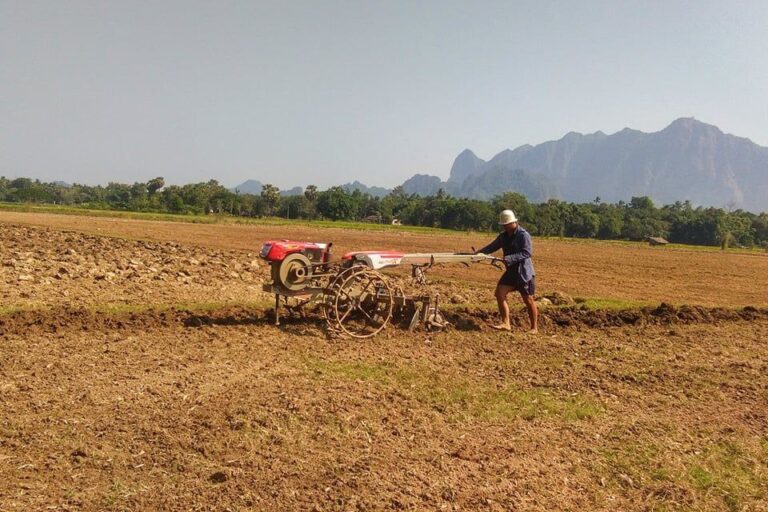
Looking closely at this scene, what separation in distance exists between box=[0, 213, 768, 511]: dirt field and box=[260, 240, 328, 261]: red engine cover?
1.17m

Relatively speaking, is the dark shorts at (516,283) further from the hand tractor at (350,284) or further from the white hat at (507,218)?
the white hat at (507,218)

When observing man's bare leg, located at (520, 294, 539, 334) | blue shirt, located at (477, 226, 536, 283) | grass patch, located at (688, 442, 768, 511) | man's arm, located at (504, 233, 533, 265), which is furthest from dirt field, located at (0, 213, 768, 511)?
man's arm, located at (504, 233, 533, 265)

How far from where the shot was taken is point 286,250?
27.0ft

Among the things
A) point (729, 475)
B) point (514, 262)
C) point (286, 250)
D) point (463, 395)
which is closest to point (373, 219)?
point (514, 262)

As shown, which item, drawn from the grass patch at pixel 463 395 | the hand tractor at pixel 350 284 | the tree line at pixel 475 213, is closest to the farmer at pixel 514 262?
the hand tractor at pixel 350 284

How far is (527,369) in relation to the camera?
7285 millimetres

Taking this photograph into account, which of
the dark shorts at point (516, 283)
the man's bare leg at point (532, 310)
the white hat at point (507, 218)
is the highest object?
the white hat at point (507, 218)

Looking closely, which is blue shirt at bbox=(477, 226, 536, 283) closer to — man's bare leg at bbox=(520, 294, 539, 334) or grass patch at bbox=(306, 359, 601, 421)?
man's bare leg at bbox=(520, 294, 539, 334)

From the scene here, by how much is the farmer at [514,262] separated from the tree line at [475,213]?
74.0 metres

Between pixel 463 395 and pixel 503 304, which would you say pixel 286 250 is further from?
pixel 503 304

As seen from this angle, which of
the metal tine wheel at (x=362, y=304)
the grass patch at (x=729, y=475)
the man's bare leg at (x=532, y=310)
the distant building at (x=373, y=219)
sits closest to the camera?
the grass patch at (x=729, y=475)

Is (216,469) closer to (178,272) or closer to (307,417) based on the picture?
(307,417)

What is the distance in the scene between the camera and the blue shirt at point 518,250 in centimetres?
894

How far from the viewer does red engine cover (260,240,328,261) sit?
8.11m
